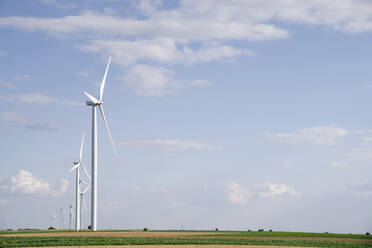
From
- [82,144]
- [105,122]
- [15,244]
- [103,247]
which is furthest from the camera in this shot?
[82,144]

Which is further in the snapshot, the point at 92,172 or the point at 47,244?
the point at 92,172

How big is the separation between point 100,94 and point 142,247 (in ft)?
175

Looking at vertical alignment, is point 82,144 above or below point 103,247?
above

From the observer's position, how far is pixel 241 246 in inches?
2852

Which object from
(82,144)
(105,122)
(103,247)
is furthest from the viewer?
(82,144)

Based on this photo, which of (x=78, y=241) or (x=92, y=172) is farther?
(x=92, y=172)

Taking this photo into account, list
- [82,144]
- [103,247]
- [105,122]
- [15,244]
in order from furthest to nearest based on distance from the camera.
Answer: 1. [82,144]
2. [105,122]
3. [15,244]
4. [103,247]

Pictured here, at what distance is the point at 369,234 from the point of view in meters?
112

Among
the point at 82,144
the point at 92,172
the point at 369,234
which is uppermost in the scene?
→ the point at 82,144

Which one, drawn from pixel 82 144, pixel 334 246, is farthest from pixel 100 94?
pixel 334 246

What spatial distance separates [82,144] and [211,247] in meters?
75.9

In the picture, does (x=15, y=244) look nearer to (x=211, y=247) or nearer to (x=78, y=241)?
(x=78, y=241)

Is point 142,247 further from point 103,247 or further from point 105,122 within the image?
point 105,122

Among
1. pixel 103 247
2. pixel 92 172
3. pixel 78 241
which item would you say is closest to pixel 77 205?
pixel 92 172
